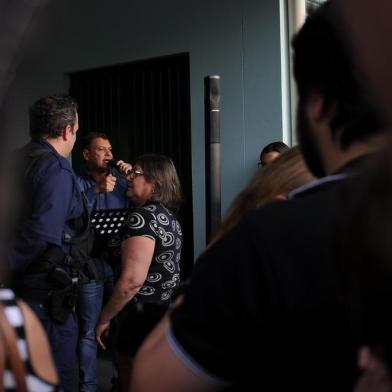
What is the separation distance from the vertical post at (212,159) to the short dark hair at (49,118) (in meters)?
0.79

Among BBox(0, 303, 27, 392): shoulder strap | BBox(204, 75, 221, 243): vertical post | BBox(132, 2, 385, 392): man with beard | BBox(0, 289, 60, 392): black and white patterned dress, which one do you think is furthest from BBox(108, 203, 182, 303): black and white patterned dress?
BBox(132, 2, 385, 392): man with beard

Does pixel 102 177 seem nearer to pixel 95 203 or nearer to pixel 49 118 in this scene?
pixel 95 203

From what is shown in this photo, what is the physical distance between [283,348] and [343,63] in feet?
1.70

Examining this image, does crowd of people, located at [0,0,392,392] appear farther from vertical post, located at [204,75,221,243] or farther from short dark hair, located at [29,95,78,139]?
short dark hair, located at [29,95,78,139]

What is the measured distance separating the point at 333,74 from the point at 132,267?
2.55 meters

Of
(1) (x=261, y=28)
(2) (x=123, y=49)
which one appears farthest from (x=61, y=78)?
(1) (x=261, y=28)

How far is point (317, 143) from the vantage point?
51.8 inches

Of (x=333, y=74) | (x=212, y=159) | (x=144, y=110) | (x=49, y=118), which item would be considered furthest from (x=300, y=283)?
(x=144, y=110)

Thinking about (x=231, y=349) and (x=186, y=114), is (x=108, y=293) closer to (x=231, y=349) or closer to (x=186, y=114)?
(x=186, y=114)

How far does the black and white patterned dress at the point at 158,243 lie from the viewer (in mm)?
3635

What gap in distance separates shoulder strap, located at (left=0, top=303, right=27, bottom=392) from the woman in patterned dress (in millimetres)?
1995

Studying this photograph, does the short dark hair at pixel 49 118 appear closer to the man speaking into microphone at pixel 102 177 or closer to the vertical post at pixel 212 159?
the vertical post at pixel 212 159

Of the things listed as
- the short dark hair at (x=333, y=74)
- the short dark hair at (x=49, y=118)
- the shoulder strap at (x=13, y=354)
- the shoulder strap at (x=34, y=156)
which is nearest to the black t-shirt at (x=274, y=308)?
the short dark hair at (x=333, y=74)

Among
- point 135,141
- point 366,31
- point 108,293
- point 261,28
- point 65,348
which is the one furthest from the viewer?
point 135,141
